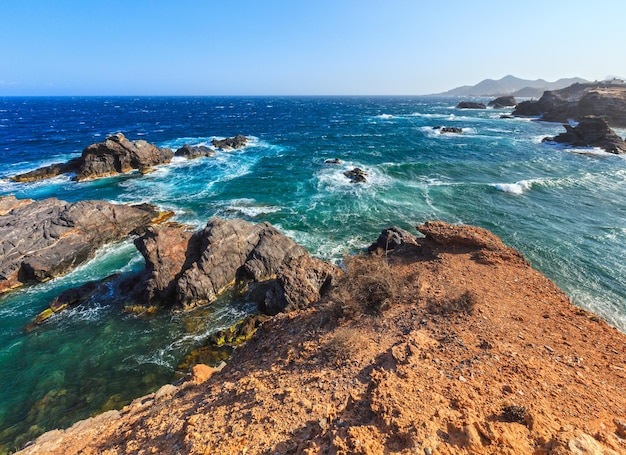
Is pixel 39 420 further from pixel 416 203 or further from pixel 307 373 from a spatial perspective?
pixel 416 203

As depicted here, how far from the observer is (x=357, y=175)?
1549 inches

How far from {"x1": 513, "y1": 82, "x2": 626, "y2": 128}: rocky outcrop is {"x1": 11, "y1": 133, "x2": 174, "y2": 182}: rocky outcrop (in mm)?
99672

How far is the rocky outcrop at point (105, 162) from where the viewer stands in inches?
1582

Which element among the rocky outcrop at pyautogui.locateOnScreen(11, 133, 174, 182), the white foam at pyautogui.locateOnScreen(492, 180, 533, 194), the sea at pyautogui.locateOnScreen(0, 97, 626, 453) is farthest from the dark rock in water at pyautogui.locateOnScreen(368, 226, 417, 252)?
the rocky outcrop at pyautogui.locateOnScreen(11, 133, 174, 182)

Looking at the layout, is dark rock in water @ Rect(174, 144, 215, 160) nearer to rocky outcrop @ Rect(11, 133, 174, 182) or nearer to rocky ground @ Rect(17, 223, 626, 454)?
rocky outcrop @ Rect(11, 133, 174, 182)

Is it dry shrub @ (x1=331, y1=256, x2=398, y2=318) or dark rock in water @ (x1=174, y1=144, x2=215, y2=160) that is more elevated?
dark rock in water @ (x1=174, y1=144, x2=215, y2=160)

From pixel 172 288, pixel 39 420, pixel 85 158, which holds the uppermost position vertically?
pixel 85 158

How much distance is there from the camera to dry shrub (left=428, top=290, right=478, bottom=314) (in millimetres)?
11547

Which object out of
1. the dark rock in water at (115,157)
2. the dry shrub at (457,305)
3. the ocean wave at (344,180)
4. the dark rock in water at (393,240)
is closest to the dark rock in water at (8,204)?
the dark rock in water at (115,157)

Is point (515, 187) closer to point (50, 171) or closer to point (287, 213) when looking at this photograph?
point (287, 213)

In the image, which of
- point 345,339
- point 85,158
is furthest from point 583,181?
point 85,158

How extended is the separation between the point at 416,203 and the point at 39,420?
3071 cm

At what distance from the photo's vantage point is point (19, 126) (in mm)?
82062

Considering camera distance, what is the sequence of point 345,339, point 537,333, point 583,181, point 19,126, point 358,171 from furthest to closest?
point 19,126 → point 358,171 → point 583,181 → point 537,333 → point 345,339
